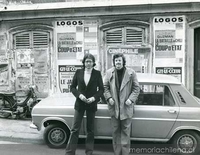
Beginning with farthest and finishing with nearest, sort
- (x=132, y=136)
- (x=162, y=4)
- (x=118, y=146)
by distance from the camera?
(x=162, y=4) → (x=132, y=136) → (x=118, y=146)

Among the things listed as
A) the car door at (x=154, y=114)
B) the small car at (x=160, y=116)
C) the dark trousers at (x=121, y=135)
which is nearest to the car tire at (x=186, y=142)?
the small car at (x=160, y=116)

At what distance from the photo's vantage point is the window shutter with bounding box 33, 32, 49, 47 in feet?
31.2

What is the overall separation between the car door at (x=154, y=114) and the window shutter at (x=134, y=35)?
3.66 meters

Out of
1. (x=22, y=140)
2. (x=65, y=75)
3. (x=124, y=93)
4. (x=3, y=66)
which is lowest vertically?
(x=22, y=140)

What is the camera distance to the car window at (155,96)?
5551mm

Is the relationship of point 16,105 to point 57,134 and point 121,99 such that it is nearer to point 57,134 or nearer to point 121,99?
point 57,134

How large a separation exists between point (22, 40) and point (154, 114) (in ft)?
20.1

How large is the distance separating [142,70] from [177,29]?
1.72 m

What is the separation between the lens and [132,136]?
5531 mm

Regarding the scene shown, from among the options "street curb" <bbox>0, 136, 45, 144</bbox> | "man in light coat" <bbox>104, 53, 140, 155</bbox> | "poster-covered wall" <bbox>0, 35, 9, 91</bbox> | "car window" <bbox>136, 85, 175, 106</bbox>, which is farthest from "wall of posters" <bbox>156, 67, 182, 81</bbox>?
"poster-covered wall" <bbox>0, 35, 9, 91</bbox>

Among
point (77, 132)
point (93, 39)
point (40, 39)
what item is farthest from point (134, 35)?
point (77, 132)

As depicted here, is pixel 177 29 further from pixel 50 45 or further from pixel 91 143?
pixel 91 143

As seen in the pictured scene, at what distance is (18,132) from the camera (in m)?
6.98

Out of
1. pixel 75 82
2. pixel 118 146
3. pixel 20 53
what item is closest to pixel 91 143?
pixel 118 146
